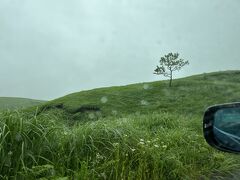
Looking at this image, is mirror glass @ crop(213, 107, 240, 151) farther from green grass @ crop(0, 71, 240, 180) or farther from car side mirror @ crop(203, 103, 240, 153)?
green grass @ crop(0, 71, 240, 180)

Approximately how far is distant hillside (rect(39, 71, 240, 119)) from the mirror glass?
19382mm

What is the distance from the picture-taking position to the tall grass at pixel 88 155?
5090 millimetres

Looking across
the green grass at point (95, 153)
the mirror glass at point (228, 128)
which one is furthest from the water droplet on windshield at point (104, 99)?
the mirror glass at point (228, 128)

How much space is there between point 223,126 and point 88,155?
4.06m

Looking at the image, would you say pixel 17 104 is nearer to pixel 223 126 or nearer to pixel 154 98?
pixel 223 126

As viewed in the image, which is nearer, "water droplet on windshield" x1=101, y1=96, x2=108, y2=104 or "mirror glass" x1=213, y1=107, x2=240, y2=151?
"mirror glass" x1=213, y1=107, x2=240, y2=151

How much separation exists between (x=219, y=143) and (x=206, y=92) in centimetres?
2680

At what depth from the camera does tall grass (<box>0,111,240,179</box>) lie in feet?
16.7

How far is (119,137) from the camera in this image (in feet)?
21.0

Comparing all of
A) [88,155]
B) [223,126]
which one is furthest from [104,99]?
[223,126]

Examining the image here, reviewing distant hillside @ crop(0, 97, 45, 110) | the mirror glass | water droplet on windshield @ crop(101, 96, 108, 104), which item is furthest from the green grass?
water droplet on windshield @ crop(101, 96, 108, 104)

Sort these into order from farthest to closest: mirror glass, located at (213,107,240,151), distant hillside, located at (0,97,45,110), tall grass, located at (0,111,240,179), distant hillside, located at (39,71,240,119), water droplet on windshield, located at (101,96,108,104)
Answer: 1. water droplet on windshield, located at (101,96,108,104)
2. distant hillside, located at (39,71,240,119)
3. distant hillside, located at (0,97,45,110)
4. tall grass, located at (0,111,240,179)
5. mirror glass, located at (213,107,240,151)

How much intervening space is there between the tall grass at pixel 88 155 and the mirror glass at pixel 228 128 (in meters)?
2.67

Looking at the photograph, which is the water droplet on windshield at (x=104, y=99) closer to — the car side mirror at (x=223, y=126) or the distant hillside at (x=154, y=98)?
the distant hillside at (x=154, y=98)
